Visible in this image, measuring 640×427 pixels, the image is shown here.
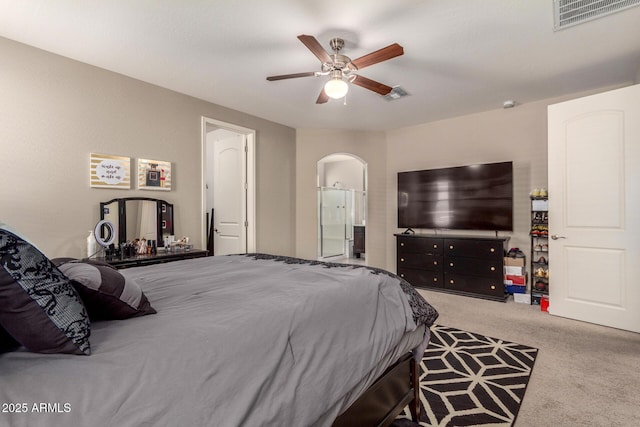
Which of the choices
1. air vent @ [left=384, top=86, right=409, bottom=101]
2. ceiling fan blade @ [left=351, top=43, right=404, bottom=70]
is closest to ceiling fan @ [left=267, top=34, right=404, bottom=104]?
ceiling fan blade @ [left=351, top=43, right=404, bottom=70]

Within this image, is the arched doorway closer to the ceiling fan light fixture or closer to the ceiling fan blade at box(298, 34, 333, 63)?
the ceiling fan light fixture

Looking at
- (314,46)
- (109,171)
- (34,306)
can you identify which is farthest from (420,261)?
(34,306)

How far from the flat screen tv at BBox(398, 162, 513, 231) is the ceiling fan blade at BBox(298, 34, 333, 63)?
298cm

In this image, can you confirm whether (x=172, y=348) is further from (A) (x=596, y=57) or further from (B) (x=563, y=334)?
(A) (x=596, y=57)

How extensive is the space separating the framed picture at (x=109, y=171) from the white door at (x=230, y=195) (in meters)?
1.61

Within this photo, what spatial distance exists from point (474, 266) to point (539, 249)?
773mm

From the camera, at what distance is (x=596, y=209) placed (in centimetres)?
328

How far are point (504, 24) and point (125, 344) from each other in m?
3.10

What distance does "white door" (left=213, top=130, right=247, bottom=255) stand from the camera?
469 cm

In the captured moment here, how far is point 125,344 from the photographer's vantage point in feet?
2.93


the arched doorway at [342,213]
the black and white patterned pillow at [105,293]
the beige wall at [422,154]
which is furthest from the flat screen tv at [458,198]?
the black and white patterned pillow at [105,293]

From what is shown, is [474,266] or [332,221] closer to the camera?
[474,266]

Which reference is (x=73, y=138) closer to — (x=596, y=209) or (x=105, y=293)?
(x=105, y=293)

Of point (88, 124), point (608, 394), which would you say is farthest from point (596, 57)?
point (88, 124)
